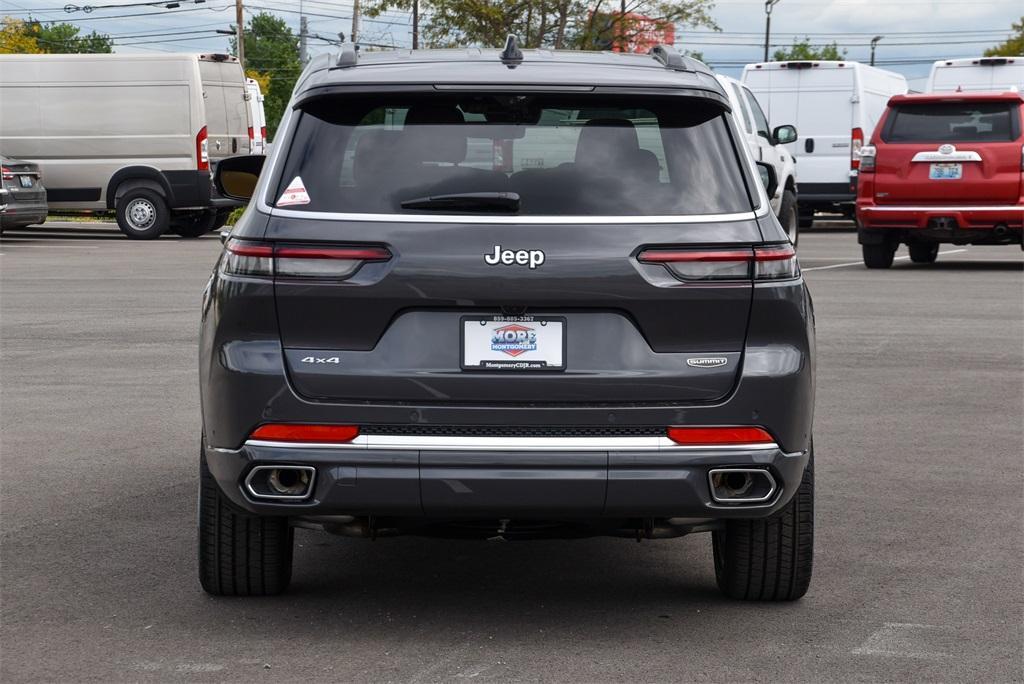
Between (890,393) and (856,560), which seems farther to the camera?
(890,393)

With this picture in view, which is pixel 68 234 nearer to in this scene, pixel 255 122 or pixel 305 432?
pixel 255 122

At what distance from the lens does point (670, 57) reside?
A: 525 cm

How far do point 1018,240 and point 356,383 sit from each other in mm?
15715

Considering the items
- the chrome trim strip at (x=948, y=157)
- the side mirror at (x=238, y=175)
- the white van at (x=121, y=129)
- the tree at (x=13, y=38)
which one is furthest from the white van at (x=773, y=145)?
the tree at (x=13, y=38)

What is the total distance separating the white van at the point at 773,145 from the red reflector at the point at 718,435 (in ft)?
44.7

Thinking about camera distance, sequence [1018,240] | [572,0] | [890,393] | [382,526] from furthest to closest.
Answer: [572,0] < [1018,240] < [890,393] < [382,526]

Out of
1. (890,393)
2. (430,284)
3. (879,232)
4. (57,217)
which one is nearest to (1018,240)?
(879,232)

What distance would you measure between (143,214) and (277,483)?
22.8 meters

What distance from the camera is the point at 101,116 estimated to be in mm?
26531

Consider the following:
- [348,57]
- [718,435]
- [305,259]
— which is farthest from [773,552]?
[348,57]

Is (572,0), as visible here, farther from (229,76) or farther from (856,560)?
(856,560)

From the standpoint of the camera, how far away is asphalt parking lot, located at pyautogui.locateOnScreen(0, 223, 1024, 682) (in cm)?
461

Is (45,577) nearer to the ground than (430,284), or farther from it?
nearer to the ground

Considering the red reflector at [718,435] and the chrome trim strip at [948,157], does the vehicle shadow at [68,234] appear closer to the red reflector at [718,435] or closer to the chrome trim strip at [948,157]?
the chrome trim strip at [948,157]
